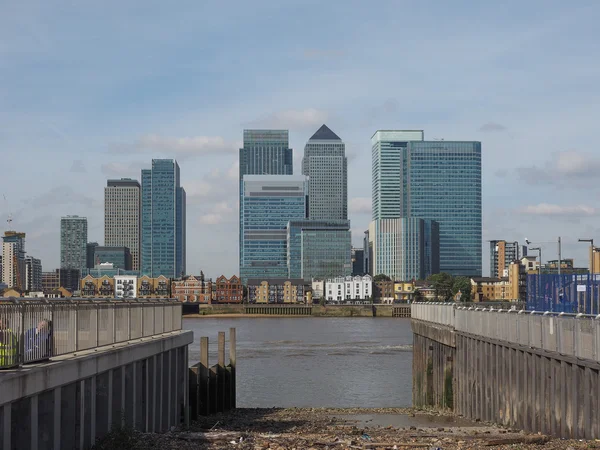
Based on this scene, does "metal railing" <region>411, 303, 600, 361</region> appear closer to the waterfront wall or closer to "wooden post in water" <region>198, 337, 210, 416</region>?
"wooden post in water" <region>198, 337, 210, 416</region>

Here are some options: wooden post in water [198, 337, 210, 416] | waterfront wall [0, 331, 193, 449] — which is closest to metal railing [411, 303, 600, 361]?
wooden post in water [198, 337, 210, 416]

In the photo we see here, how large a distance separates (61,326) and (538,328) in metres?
14.2

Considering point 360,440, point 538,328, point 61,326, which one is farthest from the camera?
point 538,328

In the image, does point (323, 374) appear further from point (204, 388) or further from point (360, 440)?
point (360, 440)

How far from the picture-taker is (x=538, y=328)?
26625 millimetres

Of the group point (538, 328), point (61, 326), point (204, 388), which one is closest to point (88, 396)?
point (61, 326)

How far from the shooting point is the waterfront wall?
16547 mm

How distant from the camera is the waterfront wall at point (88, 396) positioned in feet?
54.3

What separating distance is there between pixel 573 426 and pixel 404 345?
7904cm

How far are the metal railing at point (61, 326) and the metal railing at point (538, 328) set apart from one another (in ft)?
39.2

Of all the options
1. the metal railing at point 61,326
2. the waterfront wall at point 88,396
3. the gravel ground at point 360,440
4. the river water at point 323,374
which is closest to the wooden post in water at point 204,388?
the waterfront wall at point 88,396

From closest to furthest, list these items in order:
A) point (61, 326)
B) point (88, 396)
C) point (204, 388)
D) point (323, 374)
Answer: point (61, 326) → point (88, 396) → point (204, 388) → point (323, 374)

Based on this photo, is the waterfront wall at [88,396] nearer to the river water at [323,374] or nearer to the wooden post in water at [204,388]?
the wooden post in water at [204,388]

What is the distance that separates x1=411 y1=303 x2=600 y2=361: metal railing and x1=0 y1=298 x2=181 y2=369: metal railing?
1195 cm
